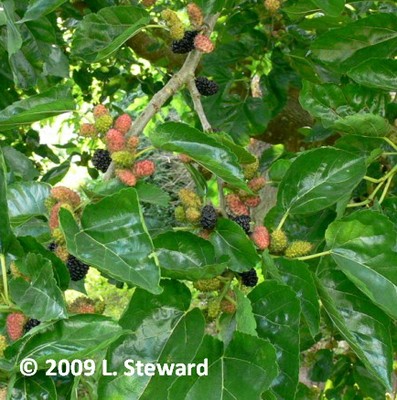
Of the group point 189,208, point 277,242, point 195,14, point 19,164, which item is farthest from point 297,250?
point 19,164

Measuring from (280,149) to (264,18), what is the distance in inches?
11.5

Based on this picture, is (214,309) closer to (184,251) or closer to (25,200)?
(184,251)

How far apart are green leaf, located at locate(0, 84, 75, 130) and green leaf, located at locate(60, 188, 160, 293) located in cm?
13

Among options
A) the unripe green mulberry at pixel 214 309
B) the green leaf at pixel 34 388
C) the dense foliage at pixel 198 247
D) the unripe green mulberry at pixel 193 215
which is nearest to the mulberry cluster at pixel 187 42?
the dense foliage at pixel 198 247

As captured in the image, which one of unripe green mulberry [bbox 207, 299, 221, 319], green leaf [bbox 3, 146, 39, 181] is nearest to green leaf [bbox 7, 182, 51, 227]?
unripe green mulberry [bbox 207, 299, 221, 319]

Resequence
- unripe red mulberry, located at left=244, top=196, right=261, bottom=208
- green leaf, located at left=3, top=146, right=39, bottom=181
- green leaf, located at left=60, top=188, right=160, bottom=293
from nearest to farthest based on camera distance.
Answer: green leaf, located at left=60, top=188, right=160, bottom=293 < unripe red mulberry, located at left=244, top=196, right=261, bottom=208 < green leaf, located at left=3, top=146, right=39, bottom=181

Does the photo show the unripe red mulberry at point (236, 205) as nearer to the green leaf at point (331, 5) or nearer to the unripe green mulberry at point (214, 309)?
the unripe green mulberry at point (214, 309)

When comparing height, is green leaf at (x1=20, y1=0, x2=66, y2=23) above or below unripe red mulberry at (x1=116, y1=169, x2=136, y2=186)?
above

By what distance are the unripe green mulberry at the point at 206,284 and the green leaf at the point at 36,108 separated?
23cm

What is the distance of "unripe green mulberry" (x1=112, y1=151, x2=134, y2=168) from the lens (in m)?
0.71

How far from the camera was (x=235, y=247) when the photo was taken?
73 cm

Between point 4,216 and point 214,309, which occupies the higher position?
point 4,216

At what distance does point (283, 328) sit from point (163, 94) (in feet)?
1.05

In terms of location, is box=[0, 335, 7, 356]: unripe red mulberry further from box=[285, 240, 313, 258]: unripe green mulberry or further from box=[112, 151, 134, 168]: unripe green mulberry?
box=[285, 240, 313, 258]: unripe green mulberry
